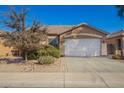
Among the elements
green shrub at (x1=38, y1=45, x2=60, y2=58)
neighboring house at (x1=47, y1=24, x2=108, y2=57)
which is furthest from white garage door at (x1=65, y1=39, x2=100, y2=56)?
green shrub at (x1=38, y1=45, x2=60, y2=58)

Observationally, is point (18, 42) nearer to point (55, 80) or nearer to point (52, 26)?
point (55, 80)

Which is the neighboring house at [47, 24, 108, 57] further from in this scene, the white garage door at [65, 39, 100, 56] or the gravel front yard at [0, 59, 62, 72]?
the gravel front yard at [0, 59, 62, 72]

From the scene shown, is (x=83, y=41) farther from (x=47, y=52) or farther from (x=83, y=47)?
(x=47, y=52)

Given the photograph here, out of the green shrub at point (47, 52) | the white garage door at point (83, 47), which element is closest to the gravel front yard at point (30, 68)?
the green shrub at point (47, 52)

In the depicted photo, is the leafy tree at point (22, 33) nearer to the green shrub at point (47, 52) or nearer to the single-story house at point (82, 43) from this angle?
the green shrub at point (47, 52)

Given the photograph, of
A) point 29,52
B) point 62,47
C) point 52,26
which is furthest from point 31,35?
point 52,26

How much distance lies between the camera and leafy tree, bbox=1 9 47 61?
578 inches

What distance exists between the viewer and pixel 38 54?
1745 centimetres

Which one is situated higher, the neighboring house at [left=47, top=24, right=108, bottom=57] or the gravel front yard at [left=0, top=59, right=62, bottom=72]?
the neighboring house at [left=47, top=24, right=108, bottom=57]

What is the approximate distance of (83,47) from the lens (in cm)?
2480

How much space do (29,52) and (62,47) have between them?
831 cm

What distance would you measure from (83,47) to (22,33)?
36.9ft

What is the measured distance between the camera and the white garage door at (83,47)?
2477 cm

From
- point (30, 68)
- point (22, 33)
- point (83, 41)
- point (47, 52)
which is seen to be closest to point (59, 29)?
point (83, 41)
